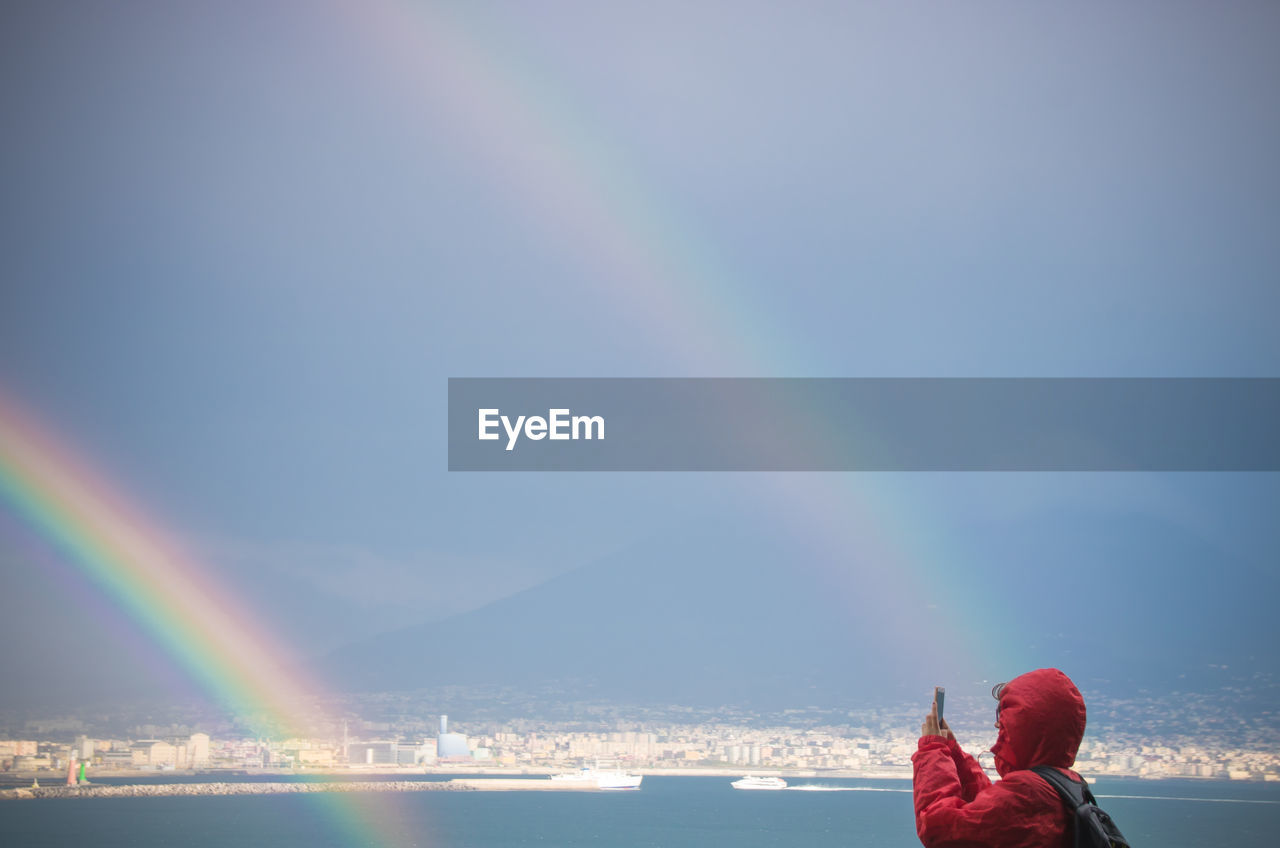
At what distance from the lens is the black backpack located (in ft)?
4.16

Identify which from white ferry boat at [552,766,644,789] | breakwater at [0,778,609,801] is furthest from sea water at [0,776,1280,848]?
breakwater at [0,778,609,801]

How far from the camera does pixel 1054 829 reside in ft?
4.26

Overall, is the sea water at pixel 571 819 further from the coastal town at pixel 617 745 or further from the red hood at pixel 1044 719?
the red hood at pixel 1044 719

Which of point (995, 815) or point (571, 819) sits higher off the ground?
point (995, 815)

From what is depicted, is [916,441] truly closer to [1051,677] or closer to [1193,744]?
[1193,744]

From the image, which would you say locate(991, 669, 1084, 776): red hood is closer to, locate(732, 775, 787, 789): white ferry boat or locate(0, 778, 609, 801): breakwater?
locate(0, 778, 609, 801): breakwater

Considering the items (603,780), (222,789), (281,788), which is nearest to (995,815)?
(603,780)

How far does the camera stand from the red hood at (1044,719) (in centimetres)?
135

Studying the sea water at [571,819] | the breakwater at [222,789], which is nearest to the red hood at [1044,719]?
the sea water at [571,819]

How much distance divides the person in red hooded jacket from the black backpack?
0.04 ft

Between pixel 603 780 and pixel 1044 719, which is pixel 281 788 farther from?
pixel 1044 719

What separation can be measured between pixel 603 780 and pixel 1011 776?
150ft

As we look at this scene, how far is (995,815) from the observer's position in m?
1.30

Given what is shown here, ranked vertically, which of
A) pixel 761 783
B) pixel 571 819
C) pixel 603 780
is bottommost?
pixel 761 783
